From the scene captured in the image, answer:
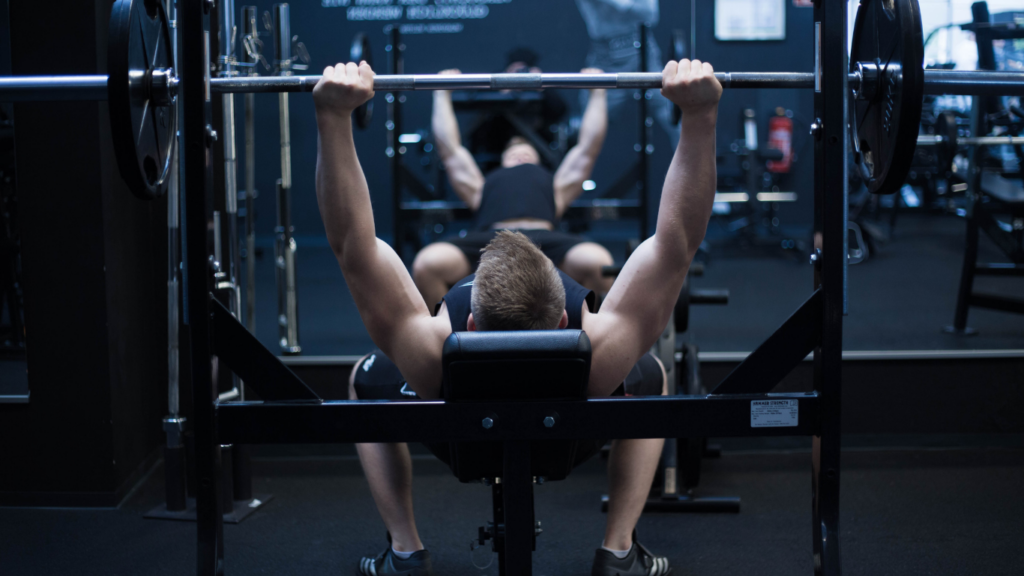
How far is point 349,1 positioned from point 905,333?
11.4ft

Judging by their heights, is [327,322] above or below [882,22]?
below

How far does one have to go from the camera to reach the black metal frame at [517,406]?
1350 millimetres

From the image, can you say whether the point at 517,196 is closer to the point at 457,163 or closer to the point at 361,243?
the point at 457,163

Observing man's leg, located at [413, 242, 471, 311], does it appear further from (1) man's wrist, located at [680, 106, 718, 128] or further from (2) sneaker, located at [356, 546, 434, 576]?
(1) man's wrist, located at [680, 106, 718, 128]

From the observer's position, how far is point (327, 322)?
392 centimetres

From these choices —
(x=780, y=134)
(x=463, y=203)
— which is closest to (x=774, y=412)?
(x=463, y=203)

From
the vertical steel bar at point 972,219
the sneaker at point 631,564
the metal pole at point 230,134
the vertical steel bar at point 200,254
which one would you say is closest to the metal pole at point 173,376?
the metal pole at point 230,134

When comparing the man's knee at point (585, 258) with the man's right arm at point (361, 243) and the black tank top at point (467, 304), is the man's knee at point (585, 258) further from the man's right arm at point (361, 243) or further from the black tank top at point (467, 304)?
the man's right arm at point (361, 243)

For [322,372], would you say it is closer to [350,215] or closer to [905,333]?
[350,215]

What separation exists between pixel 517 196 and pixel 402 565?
1.66 m

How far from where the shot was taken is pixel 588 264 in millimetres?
2945

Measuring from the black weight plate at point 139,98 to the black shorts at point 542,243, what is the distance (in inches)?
57.1

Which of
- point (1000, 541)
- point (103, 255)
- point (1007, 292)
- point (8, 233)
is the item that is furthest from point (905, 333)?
point (8, 233)

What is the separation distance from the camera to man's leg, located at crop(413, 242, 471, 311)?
300cm
